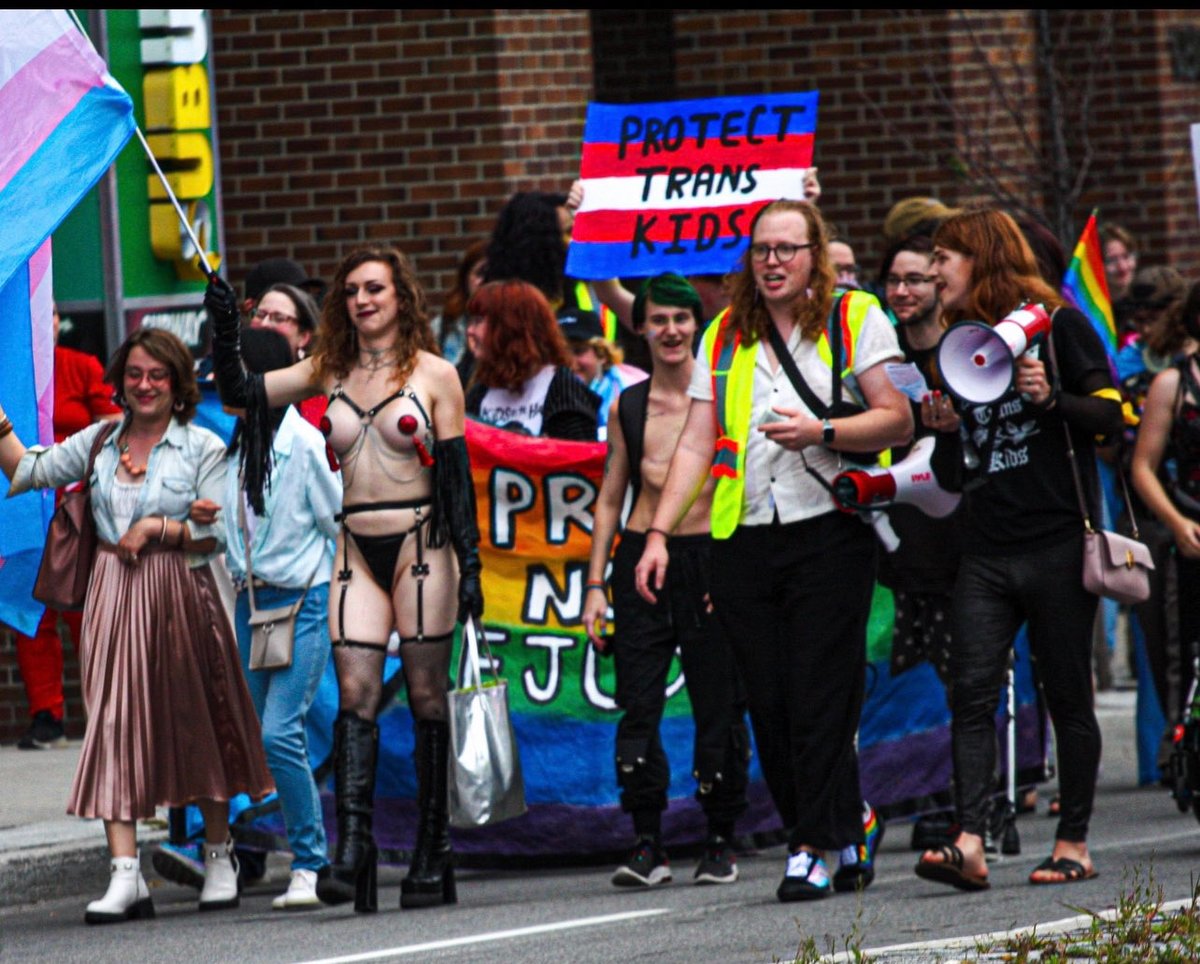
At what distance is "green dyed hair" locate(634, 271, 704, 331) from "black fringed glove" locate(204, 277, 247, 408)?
1600mm

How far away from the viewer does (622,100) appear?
16.2 metres

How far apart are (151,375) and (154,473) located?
0.34m

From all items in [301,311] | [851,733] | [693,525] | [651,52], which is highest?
[651,52]

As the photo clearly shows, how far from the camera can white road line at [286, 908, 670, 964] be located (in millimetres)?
7129

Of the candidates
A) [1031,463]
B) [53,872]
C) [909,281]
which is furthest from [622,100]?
[1031,463]

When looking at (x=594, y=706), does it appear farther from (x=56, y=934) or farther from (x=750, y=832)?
(x=56, y=934)

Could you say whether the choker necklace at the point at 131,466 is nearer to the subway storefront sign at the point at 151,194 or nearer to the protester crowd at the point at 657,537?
the protester crowd at the point at 657,537

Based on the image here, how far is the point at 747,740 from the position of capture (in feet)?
29.4

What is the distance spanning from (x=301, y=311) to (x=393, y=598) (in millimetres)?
1581

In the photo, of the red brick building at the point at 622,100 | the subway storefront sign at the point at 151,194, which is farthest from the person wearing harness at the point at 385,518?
the red brick building at the point at 622,100

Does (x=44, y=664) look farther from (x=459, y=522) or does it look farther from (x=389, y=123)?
(x=459, y=522)

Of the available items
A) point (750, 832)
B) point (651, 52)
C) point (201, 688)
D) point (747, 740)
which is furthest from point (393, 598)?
point (651, 52)

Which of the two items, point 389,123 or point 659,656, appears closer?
point 659,656

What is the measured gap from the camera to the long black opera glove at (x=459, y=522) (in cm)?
819
